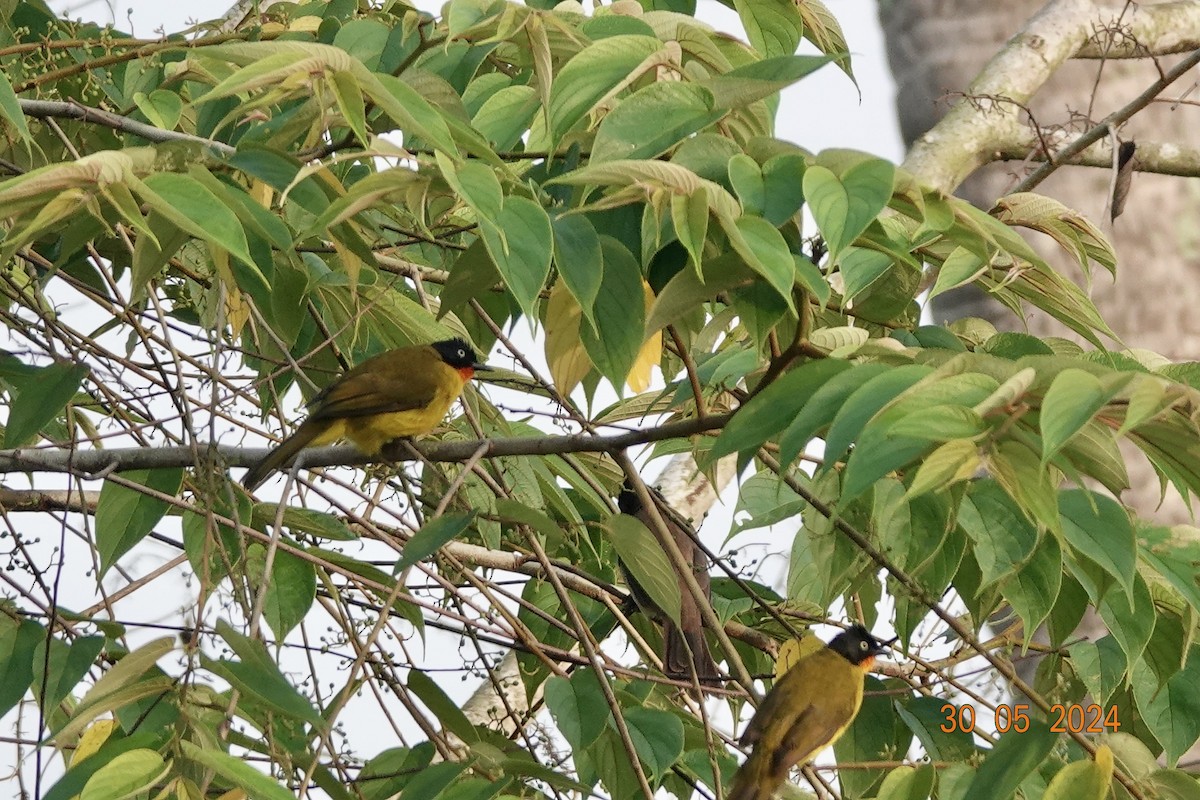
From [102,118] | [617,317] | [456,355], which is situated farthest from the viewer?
[456,355]

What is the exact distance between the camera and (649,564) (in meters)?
2.21

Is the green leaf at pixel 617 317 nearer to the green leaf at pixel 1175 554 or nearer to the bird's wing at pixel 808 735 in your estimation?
the green leaf at pixel 1175 554

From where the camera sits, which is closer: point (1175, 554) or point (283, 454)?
point (1175, 554)

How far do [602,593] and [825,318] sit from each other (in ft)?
2.46

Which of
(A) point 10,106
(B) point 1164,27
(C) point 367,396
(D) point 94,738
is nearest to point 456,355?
(C) point 367,396

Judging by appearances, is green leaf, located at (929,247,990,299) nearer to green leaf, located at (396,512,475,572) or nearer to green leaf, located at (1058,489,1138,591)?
green leaf, located at (1058,489,1138,591)

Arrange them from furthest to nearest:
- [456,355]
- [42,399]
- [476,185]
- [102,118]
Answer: [456,355] → [42,399] → [102,118] → [476,185]

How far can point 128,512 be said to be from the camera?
8.35 ft

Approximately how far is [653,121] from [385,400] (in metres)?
1.62

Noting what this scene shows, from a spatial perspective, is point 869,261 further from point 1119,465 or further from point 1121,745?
point 1121,745

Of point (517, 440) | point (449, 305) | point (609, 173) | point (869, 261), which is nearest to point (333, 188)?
point (449, 305)

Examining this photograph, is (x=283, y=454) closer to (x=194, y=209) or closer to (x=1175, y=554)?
(x=194, y=209)

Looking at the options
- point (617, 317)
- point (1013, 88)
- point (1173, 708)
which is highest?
point (1013, 88)

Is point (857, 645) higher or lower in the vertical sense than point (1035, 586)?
higher
